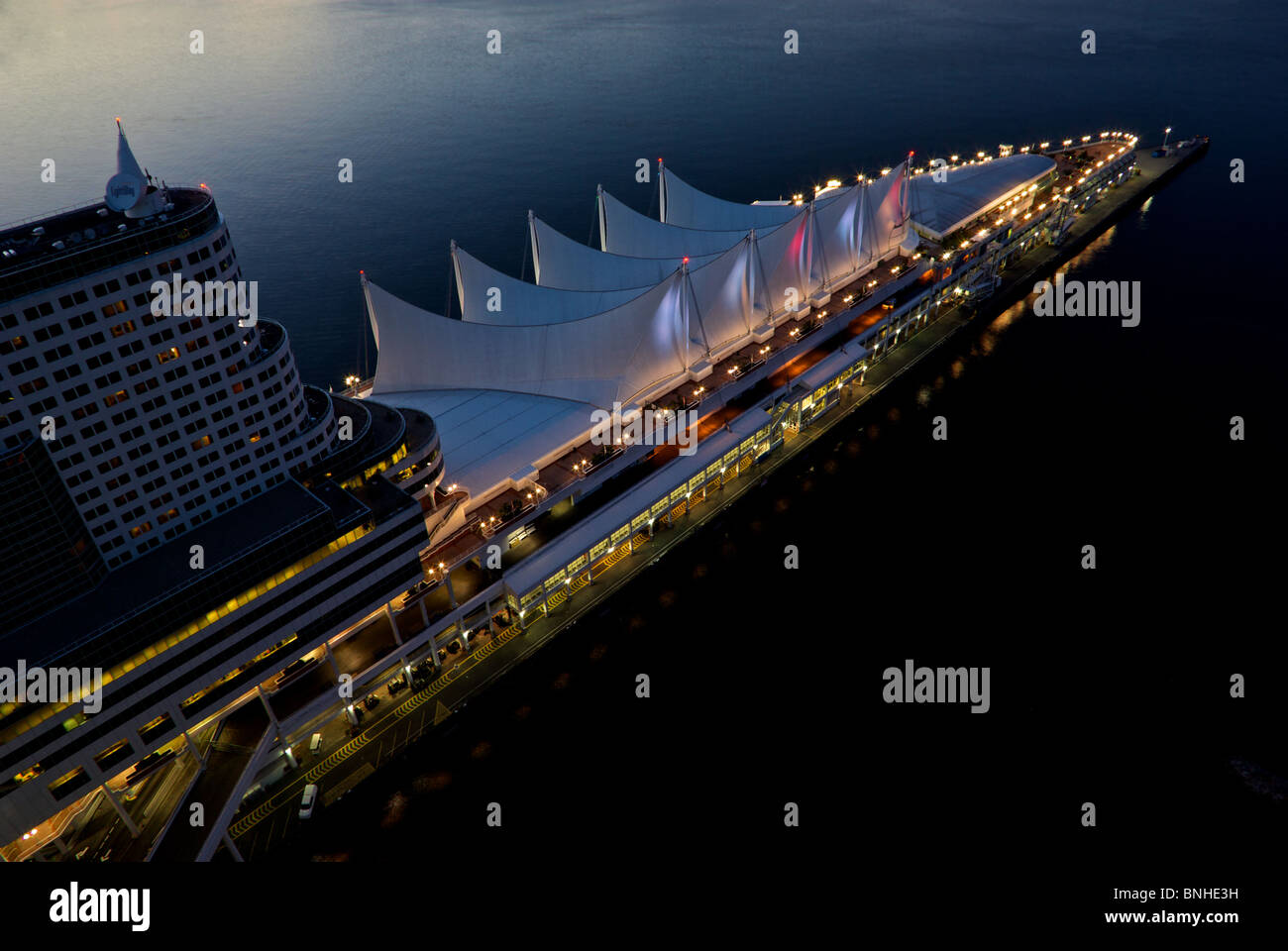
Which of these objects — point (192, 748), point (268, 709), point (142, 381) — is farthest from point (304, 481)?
point (192, 748)

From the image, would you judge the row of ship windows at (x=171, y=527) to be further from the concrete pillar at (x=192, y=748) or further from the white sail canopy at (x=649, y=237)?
the white sail canopy at (x=649, y=237)

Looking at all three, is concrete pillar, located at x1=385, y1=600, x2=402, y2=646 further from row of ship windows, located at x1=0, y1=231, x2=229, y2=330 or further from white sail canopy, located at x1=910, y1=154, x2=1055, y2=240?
white sail canopy, located at x1=910, y1=154, x2=1055, y2=240

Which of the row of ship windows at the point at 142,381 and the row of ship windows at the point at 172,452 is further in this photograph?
the row of ship windows at the point at 172,452

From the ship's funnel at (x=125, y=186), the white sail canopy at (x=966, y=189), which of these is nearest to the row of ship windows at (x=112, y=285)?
the ship's funnel at (x=125, y=186)

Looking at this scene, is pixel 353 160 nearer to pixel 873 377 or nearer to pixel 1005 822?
pixel 873 377

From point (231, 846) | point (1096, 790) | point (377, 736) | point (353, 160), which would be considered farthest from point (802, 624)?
point (353, 160)

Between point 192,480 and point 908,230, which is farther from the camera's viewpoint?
point 908,230

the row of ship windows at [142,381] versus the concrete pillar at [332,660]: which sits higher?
the row of ship windows at [142,381]
